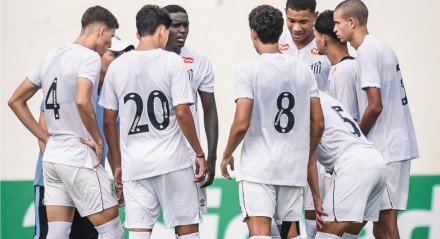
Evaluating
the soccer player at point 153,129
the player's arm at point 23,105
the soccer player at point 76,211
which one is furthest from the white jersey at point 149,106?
the soccer player at point 76,211

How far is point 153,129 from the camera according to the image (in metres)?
8.46

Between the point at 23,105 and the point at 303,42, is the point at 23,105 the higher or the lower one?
the lower one

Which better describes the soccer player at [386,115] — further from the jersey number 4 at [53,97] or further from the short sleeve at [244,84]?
the jersey number 4 at [53,97]

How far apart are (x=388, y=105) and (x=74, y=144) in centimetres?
214

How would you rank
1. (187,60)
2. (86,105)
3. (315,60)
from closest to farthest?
(86,105), (187,60), (315,60)

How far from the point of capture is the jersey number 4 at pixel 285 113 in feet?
27.6

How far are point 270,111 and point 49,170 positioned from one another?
5.08 ft

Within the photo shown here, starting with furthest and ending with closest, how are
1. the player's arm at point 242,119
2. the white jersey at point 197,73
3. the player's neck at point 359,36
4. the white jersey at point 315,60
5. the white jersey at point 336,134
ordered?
the white jersey at point 315,60 → the white jersey at point 197,73 → the player's neck at point 359,36 → the white jersey at point 336,134 → the player's arm at point 242,119

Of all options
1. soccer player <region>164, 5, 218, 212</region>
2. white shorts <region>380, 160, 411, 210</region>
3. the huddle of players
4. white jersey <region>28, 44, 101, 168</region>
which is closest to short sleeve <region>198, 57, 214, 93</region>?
soccer player <region>164, 5, 218, 212</region>

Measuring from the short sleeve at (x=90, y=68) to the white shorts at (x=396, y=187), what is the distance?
82.5 inches

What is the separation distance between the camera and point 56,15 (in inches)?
443

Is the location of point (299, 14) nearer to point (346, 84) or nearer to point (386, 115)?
point (346, 84)

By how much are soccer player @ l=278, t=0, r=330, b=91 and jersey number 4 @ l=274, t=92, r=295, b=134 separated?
136 centimetres

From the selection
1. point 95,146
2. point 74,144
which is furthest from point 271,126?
point 74,144
